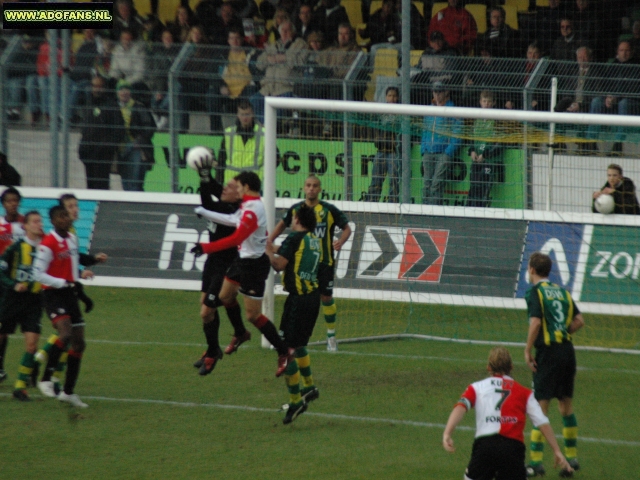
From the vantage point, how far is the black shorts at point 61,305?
8242 mm

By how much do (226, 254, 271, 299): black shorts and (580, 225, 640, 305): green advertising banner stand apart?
4.69 meters

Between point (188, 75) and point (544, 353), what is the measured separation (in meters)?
9.24

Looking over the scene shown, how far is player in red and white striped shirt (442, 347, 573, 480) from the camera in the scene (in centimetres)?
548

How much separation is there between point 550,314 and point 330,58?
29.1 feet

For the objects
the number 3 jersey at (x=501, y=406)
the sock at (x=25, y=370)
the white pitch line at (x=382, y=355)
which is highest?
the number 3 jersey at (x=501, y=406)

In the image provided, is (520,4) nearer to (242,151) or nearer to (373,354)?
(242,151)

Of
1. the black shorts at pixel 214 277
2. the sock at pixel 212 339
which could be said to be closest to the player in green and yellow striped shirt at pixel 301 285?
the sock at pixel 212 339

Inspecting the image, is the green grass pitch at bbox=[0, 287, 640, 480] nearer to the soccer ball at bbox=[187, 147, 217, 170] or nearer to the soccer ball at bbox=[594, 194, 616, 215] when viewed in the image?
the soccer ball at bbox=[594, 194, 616, 215]

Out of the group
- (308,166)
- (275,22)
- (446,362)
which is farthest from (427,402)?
(275,22)

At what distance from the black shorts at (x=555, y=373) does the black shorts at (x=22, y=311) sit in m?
4.84

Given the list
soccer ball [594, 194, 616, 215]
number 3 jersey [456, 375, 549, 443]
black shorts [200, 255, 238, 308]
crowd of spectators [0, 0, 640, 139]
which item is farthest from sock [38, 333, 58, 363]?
soccer ball [594, 194, 616, 215]

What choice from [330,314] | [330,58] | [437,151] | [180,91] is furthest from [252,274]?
[330,58]

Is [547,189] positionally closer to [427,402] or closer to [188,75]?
[427,402]

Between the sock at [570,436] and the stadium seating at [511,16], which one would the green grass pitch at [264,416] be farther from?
the stadium seating at [511,16]
